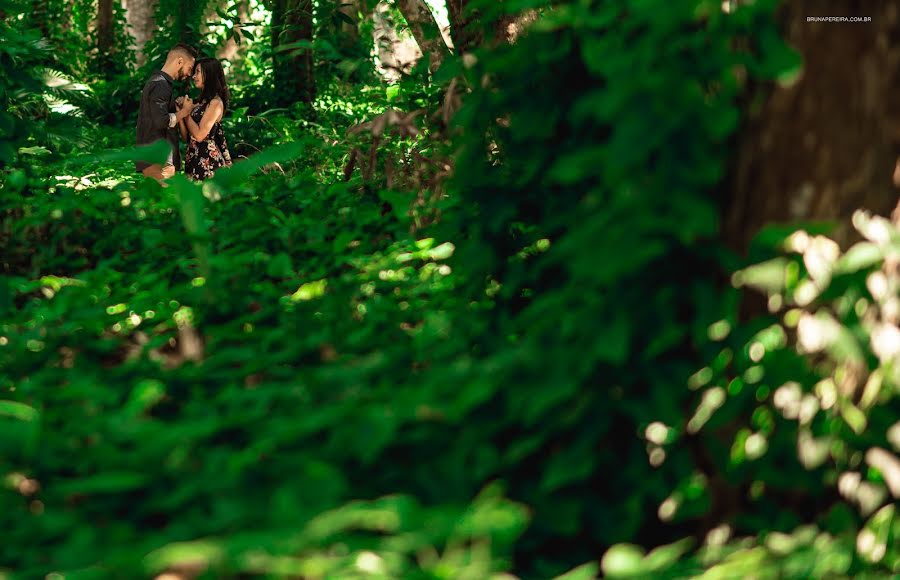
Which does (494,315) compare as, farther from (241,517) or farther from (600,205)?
(241,517)

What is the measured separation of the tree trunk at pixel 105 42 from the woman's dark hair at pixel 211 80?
11.0 m

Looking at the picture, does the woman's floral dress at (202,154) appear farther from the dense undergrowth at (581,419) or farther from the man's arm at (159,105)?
the dense undergrowth at (581,419)

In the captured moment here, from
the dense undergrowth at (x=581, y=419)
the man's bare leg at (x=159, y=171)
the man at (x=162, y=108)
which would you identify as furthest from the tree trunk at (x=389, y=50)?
the dense undergrowth at (x=581, y=419)

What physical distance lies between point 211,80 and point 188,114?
0.41m

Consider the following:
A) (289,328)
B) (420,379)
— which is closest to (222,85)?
Result: (289,328)

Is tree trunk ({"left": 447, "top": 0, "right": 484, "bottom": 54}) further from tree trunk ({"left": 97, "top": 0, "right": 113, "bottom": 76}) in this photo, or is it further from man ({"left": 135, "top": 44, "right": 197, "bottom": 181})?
tree trunk ({"left": 97, "top": 0, "right": 113, "bottom": 76})

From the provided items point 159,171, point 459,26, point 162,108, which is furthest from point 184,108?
point 459,26

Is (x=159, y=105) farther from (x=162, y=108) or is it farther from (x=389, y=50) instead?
(x=389, y=50)

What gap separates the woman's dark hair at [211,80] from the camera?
29.3ft

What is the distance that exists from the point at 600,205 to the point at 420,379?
586mm

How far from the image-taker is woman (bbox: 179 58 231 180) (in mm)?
8727

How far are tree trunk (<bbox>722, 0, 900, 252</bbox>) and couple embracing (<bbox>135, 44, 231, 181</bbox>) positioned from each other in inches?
267

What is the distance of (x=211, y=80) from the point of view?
900 cm

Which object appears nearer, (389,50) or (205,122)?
(389,50)
